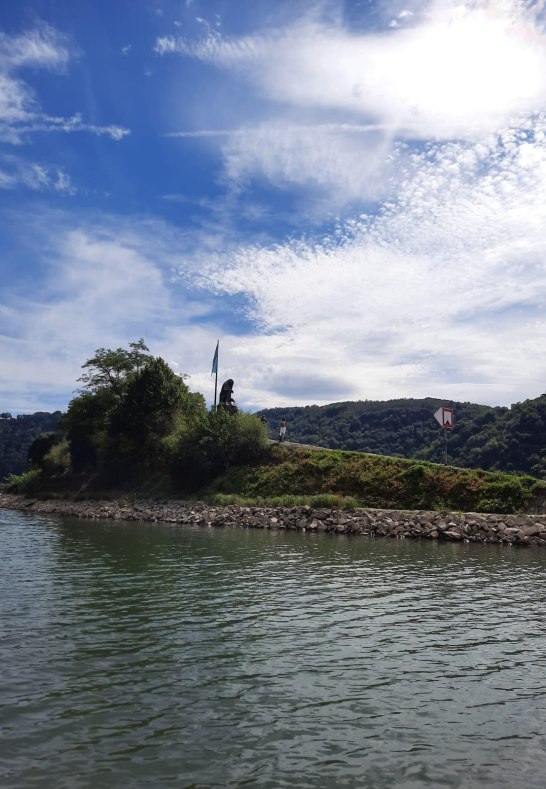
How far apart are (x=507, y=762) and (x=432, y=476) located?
120 ft

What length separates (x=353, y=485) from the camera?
4678 centimetres

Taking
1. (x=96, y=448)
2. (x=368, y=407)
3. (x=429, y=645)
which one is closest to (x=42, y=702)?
(x=429, y=645)

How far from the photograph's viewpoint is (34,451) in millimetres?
81000

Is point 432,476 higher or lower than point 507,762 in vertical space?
higher

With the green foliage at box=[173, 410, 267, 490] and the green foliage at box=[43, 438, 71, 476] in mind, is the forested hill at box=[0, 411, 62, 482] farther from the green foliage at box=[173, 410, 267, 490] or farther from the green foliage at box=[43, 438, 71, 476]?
the green foliage at box=[173, 410, 267, 490]

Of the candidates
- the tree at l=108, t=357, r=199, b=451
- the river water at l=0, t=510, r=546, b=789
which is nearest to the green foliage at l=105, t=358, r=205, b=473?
the tree at l=108, t=357, r=199, b=451

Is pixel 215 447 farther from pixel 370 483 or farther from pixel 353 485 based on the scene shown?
pixel 370 483

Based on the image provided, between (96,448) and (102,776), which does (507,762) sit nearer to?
(102,776)

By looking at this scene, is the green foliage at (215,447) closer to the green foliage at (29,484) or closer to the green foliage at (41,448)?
the green foliage at (29,484)

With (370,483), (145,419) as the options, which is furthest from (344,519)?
(145,419)

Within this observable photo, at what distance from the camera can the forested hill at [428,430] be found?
2611 inches

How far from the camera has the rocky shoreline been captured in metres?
32.8

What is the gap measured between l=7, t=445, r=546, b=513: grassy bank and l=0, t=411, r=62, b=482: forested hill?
76195 millimetres

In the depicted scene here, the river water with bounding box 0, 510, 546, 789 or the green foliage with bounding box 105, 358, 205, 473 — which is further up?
the green foliage with bounding box 105, 358, 205, 473
